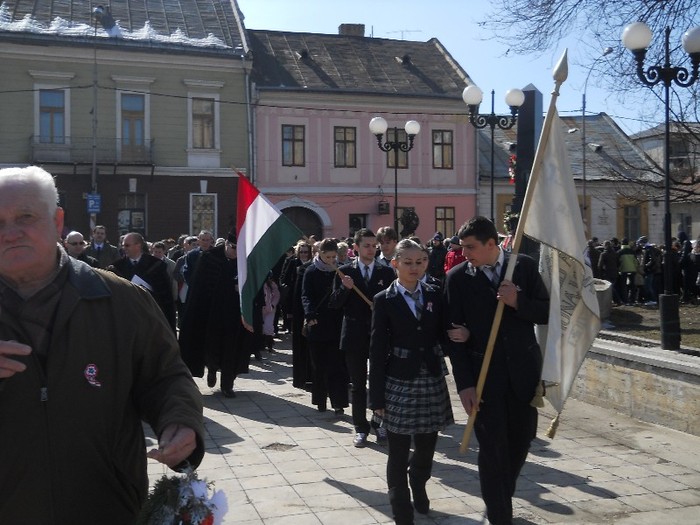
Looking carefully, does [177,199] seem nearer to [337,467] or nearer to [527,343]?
[337,467]

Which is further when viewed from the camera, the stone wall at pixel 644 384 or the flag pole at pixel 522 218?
the stone wall at pixel 644 384

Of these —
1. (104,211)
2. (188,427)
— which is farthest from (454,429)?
(104,211)

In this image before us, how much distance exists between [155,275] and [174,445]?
8.16 m

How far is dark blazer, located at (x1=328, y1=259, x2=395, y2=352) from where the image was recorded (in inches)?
323

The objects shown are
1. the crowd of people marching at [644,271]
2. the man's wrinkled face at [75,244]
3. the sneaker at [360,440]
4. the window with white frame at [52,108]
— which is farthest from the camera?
the window with white frame at [52,108]

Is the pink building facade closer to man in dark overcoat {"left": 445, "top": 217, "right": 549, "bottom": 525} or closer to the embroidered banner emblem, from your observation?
man in dark overcoat {"left": 445, "top": 217, "right": 549, "bottom": 525}

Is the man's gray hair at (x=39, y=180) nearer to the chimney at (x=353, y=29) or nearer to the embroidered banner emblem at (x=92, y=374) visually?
the embroidered banner emblem at (x=92, y=374)

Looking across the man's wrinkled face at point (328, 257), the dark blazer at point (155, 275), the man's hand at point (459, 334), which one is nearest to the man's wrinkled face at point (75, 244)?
the dark blazer at point (155, 275)

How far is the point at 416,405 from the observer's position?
5.67 meters

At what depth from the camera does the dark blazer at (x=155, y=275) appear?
10.5 m

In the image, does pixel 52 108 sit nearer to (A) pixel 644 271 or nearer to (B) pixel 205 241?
(B) pixel 205 241

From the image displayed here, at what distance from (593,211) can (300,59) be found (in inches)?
578

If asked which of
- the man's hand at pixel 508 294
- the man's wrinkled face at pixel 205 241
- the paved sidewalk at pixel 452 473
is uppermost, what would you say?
the man's wrinkled face at pixel 205 241

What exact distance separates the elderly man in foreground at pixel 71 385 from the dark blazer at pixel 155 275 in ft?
25.4
